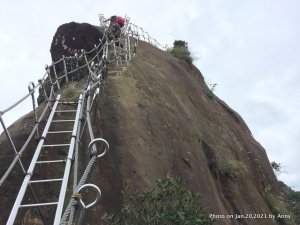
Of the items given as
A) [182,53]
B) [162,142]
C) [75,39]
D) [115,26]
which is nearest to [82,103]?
[162,142]

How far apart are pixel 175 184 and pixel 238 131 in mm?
10499

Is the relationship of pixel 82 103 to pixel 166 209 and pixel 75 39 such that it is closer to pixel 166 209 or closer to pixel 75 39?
pixel 166 209

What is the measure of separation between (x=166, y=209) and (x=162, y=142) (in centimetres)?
317

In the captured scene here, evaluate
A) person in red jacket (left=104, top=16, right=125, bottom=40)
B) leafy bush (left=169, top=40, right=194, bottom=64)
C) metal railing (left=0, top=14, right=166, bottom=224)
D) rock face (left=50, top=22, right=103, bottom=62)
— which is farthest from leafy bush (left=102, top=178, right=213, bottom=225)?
leafy bush (left=169, top=40, right=194, bottom=64)

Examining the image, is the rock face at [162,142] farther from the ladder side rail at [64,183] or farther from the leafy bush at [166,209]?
the ladder side rail at [64,183]

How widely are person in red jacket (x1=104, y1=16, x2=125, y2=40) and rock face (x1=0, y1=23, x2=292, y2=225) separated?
2.83 ft

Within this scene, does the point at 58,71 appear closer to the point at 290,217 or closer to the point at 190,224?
the point at 290,217

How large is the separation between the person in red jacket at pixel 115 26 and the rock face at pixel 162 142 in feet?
2.83

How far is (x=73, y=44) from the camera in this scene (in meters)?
12.6

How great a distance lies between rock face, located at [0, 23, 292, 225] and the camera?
263 inches

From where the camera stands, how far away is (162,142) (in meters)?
7.99

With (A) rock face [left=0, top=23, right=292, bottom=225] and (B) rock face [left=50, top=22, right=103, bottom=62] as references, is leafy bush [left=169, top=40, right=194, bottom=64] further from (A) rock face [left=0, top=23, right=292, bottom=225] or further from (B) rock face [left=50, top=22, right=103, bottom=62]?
(B) rock face [left=50, top=22, right=103, bottom=62]

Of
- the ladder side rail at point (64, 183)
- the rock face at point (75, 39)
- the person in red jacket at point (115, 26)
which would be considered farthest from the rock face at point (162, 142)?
the ladder side rail at point (64, 183)

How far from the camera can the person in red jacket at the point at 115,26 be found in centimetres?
1405
